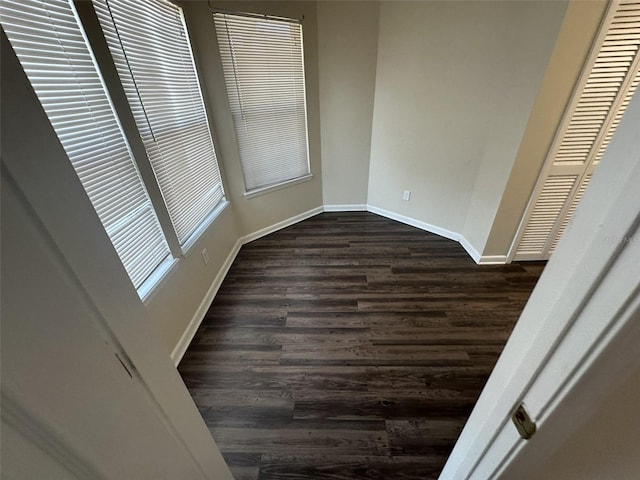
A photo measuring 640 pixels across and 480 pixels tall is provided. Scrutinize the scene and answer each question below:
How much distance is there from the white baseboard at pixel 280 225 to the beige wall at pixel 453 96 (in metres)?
1.02

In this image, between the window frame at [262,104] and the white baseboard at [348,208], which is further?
the white baseboard at [348,208]

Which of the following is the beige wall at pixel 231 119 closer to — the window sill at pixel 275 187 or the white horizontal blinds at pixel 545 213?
the window sill at pixel 275 187

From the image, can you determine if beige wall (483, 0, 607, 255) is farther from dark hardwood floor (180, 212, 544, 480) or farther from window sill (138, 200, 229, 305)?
window sill (138, 200, 229, 305)

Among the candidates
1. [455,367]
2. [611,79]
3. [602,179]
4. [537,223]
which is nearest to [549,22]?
[611,79]

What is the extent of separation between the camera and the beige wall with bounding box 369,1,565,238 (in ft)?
6.32

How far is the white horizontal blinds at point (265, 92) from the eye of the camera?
2.29m

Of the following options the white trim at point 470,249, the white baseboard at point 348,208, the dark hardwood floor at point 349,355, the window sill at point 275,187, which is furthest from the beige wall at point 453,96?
the window sill at point 275,187

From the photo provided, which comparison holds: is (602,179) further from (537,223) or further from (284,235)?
(284,235)

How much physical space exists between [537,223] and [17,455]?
121 inches

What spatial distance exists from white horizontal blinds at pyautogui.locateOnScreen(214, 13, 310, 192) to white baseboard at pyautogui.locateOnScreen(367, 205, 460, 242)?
4.12 feet

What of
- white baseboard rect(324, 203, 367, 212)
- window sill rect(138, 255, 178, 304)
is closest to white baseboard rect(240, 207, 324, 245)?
white baseboard rect(324, 203, 367, 212)

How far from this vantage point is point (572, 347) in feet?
1.23

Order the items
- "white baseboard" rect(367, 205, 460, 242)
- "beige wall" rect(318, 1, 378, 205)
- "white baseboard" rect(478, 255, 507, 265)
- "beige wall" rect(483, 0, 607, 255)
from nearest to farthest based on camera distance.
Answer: "beige wall" rect(483, 0, 607, 255), "white baseboard" rect(478, 255, 507, 265), "beige wall" rect(318, 1, 378, 205), "white baseboard" rect(367, 205, 460, 242)

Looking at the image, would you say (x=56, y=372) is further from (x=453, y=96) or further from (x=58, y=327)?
(x=453, y=96)
